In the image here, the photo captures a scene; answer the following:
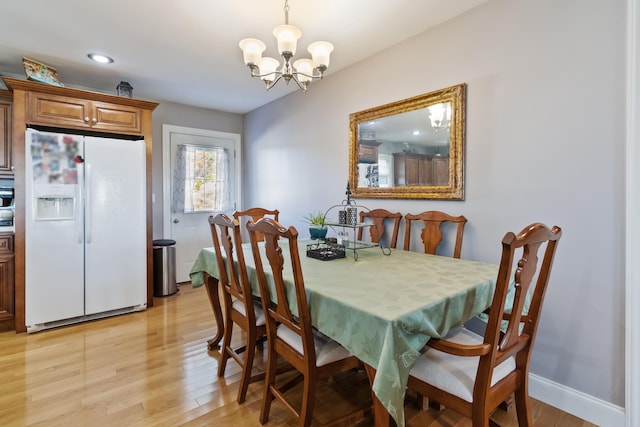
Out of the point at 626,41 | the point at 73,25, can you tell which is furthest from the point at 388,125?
the point at 73,25

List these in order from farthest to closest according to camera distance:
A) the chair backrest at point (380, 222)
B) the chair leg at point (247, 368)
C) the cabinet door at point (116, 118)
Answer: the cabinet door at point (116, 118) < the chair backrest at point (380, 222) < the chair leg at point (247, 368)

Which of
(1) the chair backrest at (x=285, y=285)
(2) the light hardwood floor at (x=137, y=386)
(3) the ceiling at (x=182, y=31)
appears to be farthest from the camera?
(3) the ceiling at (x=182, y=31)

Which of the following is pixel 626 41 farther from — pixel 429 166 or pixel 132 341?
pixel 132 341

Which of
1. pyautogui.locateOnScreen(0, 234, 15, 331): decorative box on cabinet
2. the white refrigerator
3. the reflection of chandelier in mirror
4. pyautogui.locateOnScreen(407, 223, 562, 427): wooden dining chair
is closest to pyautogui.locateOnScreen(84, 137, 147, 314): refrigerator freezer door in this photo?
the white refrigerator

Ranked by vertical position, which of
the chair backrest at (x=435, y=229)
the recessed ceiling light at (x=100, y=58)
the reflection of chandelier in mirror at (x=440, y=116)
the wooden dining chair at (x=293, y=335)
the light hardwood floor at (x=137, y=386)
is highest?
the recessed ceiling light at (x=100, y=58)

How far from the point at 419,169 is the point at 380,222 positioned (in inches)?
21.8

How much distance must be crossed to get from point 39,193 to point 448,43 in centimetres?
358

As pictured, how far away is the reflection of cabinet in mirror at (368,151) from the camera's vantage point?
2809 millimetres

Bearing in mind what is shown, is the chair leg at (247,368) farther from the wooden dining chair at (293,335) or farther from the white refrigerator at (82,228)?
the white refrigerator at (82,228)

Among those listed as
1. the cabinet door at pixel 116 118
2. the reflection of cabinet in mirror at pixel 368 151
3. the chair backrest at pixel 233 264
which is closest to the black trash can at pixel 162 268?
the cabinet door at pixel 116 118

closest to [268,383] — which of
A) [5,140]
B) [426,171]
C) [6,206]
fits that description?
[426,171]

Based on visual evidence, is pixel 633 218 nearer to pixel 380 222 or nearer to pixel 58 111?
pixel 380 222

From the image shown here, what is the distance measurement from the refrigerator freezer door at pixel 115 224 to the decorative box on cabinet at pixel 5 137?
0.74 meters

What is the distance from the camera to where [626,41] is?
1535 millimetres
